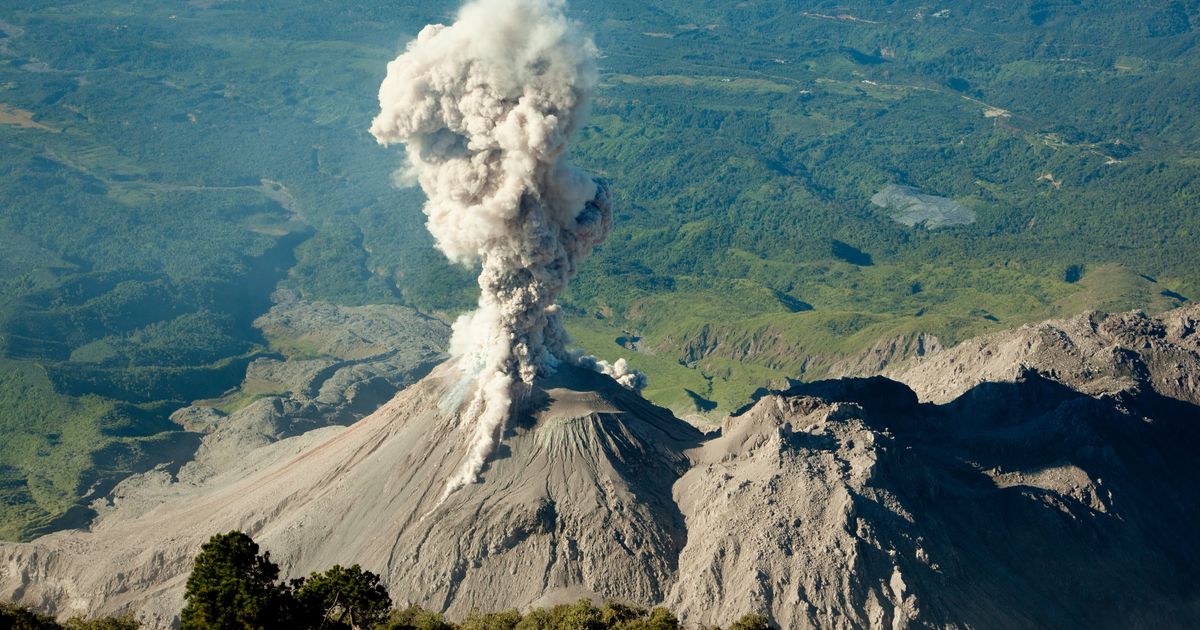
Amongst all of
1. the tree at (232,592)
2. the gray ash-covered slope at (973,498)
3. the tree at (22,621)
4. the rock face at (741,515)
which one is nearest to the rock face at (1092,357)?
the gray ash-covered slope at (973,498)

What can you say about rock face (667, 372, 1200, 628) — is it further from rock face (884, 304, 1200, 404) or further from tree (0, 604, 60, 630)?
tree (0, 604, 60, 630)

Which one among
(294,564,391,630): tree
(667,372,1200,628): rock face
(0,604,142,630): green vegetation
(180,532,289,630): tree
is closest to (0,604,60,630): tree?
(0,604,142,630): green vegetation

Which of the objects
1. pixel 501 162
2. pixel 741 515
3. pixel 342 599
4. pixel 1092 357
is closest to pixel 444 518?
pixel 741 515

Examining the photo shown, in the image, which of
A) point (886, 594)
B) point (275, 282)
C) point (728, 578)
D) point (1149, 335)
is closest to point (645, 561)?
point (728, 578)

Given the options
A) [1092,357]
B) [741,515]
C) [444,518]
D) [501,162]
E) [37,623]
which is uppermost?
[501,162]

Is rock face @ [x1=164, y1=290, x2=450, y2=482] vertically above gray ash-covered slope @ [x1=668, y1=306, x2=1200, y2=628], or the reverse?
gray ash-covered slope @ [x1=668, y1=306, x2=1200, y2=628]

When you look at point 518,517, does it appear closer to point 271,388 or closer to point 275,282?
point 271,388

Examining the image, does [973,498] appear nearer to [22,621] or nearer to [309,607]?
[309,607]
